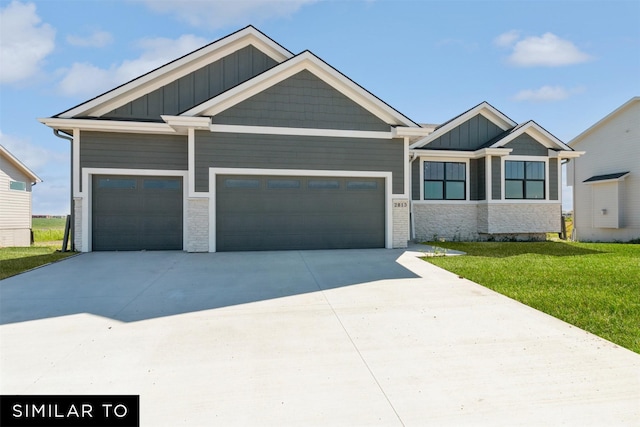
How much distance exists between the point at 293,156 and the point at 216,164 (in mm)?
2449

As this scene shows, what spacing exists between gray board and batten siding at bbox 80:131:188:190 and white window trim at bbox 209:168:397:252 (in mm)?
1662

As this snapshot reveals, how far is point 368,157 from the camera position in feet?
38.0

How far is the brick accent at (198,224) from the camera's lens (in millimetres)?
10695

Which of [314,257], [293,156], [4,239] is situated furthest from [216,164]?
[4,239]

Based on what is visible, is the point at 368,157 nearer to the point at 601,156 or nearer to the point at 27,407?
the point at 27,407

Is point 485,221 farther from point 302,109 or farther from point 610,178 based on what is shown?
point 302,109

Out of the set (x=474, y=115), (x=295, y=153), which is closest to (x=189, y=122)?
(x=295, y=153)

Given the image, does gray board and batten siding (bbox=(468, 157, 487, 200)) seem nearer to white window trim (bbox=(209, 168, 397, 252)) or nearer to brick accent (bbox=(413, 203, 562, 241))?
brick accent (bbox=(413, 203, 562, 241))

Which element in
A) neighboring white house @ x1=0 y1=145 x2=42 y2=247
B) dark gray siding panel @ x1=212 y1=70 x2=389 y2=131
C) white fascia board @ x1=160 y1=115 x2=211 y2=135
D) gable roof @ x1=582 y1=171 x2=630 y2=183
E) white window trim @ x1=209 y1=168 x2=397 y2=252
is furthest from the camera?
neighboring white house @ x1=0 y1=145 x2=42 y2=247

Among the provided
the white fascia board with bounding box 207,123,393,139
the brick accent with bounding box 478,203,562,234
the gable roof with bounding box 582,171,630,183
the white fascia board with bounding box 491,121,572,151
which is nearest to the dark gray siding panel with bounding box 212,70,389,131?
the white fascia board with bounding box 207,123,393,139

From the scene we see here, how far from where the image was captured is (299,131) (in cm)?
1116

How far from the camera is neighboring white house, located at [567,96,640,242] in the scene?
17.5 m

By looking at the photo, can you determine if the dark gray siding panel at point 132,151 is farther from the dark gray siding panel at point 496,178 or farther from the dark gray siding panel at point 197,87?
the dark gray siding panel at point 496,178

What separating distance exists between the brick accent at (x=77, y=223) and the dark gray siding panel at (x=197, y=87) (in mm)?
3042
